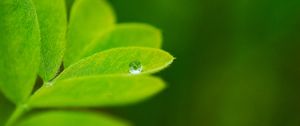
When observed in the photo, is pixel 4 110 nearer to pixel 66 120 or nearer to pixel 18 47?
pixel 66 120

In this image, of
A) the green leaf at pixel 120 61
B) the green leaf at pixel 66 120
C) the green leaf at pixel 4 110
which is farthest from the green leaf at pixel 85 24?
the green leaf at pixel 4 110

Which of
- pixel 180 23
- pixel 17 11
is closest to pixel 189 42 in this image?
pixel 180 23

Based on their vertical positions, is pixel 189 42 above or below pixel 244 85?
above

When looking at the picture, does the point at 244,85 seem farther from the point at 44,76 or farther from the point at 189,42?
the point at 44,76

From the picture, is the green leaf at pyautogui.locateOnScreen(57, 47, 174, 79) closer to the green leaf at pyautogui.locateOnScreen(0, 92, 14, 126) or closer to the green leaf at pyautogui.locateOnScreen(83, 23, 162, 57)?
the green leaf at pyautogui.locateOnScreen(83, 23, 162, 57)

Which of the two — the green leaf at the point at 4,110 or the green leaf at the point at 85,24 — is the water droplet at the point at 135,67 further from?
the green leaf at the point at 4,110

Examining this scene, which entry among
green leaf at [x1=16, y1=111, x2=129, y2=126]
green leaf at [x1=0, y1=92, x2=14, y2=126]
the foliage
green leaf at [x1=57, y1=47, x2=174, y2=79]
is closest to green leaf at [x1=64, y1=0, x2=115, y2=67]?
the foliage
